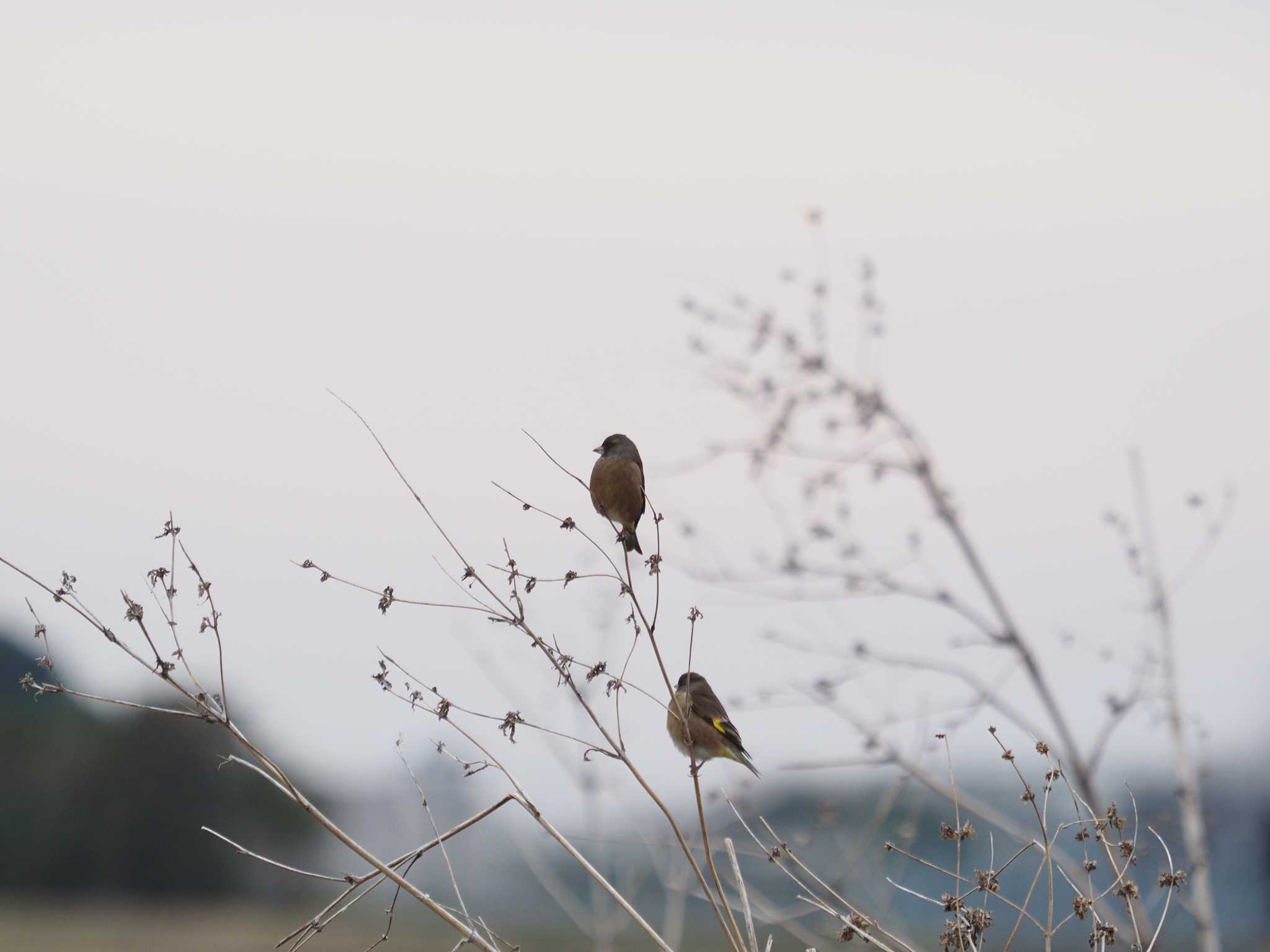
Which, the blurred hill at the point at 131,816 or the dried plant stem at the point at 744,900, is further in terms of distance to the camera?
the blurred hill at the point at 131,816

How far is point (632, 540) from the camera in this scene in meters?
4.57

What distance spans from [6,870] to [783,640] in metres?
33.6

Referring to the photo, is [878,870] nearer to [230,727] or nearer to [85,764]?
[230,727]

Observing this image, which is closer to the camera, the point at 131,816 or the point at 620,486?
the point at 620,486

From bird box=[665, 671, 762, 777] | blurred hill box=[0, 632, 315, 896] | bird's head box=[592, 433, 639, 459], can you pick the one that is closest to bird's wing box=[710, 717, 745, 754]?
bird box=[665, 671, 762, 777]

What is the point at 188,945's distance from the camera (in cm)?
2580

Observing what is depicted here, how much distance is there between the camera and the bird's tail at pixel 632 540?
4562mm

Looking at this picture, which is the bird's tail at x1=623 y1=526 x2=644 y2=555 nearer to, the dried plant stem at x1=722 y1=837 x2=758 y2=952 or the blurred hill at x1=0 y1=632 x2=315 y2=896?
the dried plant stem at x1=722 y1=837 x2=758 y2=952

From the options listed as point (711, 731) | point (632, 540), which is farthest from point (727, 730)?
point (632, 540)

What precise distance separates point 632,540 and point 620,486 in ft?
0.81

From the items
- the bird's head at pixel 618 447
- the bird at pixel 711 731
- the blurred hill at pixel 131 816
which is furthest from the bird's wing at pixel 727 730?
the blurred hill at pixel 131 816

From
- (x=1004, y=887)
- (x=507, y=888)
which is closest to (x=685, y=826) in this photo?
(x=1004, y=887)

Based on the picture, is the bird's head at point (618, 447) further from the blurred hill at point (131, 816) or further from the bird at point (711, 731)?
the blurred hill at point (131, 816)

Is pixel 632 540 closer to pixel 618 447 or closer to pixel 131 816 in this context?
pixel 618 447
